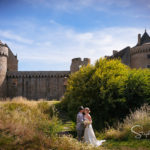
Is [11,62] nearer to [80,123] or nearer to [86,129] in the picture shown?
[80,123]

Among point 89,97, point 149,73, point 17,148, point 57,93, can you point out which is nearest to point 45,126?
point 17,148

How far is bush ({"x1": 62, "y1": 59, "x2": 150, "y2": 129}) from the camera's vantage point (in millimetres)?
10609

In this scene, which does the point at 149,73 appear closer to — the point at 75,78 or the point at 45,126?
the point at 75,78

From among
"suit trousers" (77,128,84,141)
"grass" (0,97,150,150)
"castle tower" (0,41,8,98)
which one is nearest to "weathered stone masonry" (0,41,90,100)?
"castle tower" (0,41,8,98)

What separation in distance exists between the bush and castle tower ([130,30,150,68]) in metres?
14.9

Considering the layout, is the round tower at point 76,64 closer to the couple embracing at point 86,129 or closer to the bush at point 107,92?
the bush at point 107,92

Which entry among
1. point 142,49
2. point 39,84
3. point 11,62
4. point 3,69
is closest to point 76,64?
point 39,84

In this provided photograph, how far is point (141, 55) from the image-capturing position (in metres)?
25.7

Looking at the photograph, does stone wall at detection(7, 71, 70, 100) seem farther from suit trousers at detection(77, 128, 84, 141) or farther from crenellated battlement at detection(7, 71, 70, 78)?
suit trousers at detection(77, 128, 84, 141)

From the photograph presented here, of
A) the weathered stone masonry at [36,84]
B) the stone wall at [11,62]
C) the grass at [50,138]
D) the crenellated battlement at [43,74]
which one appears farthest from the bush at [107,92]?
the stone wall at [11,62]

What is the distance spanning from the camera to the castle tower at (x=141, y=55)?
83.0 ft

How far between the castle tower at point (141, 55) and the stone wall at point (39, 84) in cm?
979

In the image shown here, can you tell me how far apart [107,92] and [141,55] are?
1701cm

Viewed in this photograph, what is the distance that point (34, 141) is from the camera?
643cm
